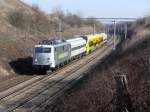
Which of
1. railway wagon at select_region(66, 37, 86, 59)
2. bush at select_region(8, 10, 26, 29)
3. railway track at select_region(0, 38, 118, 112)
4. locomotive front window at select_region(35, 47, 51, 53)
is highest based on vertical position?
bush at select_region(8, 10, 26, 29)

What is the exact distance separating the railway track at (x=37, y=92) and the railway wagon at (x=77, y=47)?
9.48 metres

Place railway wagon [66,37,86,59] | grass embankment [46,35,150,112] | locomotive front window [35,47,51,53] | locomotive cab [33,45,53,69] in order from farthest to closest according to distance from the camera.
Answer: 1. railway wagon [66,37,86,59]
2. locomotive front window [35,47,51,53]
3. locomotive cab [33,45,53,69]
4. grass embankment [46,35,150,112]

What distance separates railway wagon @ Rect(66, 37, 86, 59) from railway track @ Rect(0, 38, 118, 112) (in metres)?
9.48

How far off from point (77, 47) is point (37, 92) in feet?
82.5

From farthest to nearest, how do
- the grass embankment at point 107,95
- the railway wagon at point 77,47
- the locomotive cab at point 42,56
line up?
1. the railway wagon at point 77,47
2. the locomotive cab at point 42,56
3. the grass embankment at point 107,95

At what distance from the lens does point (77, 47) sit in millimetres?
54312

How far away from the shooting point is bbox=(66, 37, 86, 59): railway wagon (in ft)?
168

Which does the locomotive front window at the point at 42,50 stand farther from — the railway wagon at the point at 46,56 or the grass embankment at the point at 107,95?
the grass embankment at the point at 107,95

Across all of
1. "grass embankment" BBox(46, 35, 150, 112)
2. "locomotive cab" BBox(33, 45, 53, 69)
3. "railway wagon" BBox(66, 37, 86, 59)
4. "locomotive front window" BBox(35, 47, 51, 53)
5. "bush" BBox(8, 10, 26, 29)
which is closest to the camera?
"grass embankment" BBox(46, 35, 150, 112)

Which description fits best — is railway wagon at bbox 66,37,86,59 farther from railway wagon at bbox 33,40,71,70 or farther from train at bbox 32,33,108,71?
railway wagon at bbox 33,40,71,70

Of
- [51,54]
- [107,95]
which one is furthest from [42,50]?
[107,95]

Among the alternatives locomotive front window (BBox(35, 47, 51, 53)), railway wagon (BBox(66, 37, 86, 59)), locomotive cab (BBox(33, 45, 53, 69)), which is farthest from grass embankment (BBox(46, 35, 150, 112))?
railway wagon (BBox(66, 37, 86, 59))

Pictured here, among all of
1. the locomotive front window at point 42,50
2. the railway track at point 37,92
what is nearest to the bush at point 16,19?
the railway track at point 37,92

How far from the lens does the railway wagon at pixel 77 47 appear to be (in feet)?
168
